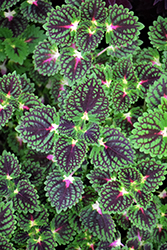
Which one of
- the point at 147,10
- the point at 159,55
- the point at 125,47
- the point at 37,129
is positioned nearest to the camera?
the point at 37,129

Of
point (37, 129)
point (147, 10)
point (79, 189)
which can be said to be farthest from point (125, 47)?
point (79, 189)

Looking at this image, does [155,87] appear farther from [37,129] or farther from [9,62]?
[9,62]

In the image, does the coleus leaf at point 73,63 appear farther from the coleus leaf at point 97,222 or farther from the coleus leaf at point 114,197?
the coleus leaf at point 97,222

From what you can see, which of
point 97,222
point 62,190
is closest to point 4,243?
point 62,190

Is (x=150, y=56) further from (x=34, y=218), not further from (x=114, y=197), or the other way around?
(x=34, y=218)

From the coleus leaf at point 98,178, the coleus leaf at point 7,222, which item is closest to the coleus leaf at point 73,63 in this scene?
the coleus leaf at point 98,178

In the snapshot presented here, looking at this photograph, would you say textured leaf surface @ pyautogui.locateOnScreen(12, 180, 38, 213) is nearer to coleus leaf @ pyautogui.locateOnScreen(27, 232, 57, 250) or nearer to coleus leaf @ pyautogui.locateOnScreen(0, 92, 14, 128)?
coleus leaf @ pyautogui.locateOnScreen(27, 232, 57, 250)

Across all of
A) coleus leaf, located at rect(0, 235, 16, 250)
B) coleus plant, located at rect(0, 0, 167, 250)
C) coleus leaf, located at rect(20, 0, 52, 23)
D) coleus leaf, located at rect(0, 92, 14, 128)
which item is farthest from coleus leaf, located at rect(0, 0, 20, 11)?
coleus leaf, located at rect(0, 235, 16, 250)
